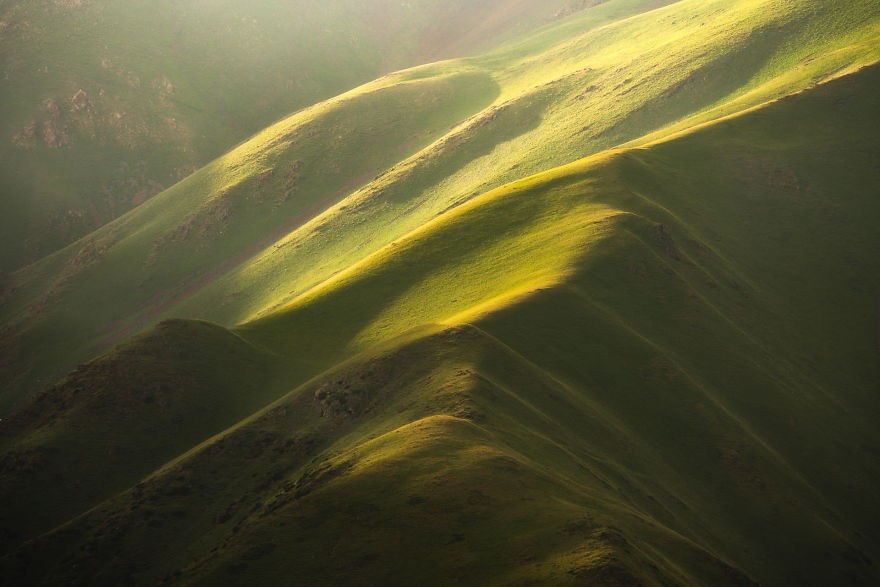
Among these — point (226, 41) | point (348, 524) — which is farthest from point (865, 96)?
point (226, 41)

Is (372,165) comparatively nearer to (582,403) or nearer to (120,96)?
(120,96)

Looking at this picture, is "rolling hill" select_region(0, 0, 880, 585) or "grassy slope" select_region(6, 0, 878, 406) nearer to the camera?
"rolling hill" select_region(0, 0, 880, 585)

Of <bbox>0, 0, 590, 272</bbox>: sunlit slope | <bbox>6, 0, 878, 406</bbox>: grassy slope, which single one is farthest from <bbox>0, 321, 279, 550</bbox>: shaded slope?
<bbox>0, 0, 590, 272</bbox>: sunlit slope

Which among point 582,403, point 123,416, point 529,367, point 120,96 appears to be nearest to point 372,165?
point 120,96

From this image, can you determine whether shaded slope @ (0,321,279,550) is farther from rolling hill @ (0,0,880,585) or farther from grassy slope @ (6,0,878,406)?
grassy slope @ (6,0,878,406)

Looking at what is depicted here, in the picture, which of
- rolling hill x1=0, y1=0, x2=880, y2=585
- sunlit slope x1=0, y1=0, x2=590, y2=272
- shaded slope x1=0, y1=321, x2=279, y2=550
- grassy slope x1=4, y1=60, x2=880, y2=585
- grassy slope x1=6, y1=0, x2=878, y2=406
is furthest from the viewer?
sunlit slope x1=0, y1=0, x2=590, y2=272

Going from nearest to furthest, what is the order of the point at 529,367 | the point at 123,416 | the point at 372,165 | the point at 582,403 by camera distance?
the point at 582,403
the point at 529,367
the point at 123,416
the point at 372,165
